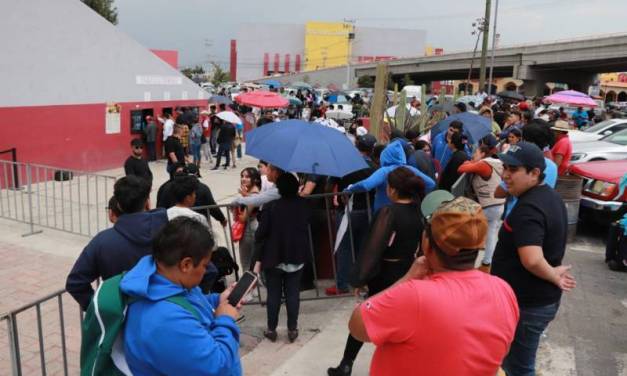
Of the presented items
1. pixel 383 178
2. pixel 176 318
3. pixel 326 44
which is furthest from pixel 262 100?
pixel 326 44

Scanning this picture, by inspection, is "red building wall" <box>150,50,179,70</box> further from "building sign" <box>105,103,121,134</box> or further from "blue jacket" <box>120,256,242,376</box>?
"blue jacket" <box>120,256,242,376</box>

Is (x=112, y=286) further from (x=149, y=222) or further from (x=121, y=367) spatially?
(x=149, y=222)

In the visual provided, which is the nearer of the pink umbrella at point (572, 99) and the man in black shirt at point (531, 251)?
the man in black shirt at point (531, 251)

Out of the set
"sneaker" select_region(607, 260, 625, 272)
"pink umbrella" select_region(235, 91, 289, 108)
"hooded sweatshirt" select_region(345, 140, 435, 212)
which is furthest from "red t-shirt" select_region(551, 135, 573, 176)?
"pink umbrella" select_region(235, 91, 289, 108)

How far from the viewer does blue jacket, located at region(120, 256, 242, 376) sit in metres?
1.94

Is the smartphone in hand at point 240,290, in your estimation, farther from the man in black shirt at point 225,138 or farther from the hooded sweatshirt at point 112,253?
the man in black shirt at point 225,138

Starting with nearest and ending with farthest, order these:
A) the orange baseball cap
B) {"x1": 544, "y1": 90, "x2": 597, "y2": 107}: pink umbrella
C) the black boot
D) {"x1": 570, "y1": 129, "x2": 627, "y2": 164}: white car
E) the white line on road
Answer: the orange baseball cap, the black boot, the white line on road, {"x1": 570, "y1": 129, "x2": 627, "y2": 164}: white car, {"x1": 544, "y1": 90, "x2": 597, "y2": 107}: pink umbrella

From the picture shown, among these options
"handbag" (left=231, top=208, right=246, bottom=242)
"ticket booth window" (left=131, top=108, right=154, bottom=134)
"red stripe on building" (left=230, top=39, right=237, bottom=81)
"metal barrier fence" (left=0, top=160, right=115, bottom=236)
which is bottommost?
"metal barrier fence" (left=0, top=160, right=115, bottom=236)

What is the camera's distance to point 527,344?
3207mm

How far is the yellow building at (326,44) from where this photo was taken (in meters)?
99.8

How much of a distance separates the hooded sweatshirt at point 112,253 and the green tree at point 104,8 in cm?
3967

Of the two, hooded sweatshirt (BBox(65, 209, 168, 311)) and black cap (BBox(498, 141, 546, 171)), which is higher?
black cap (BBox(498, 141, 546, 171))

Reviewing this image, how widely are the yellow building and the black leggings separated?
3858 inches

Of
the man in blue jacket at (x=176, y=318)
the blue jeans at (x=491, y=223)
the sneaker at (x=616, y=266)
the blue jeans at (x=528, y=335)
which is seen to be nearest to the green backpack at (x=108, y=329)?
the man in blue jacket at (x=176, y=318)
